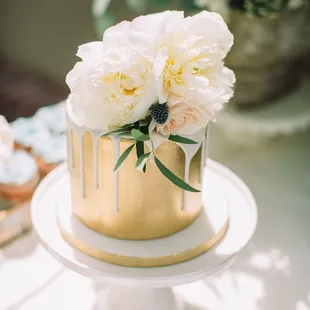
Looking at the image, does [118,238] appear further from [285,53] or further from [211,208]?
[285,53]

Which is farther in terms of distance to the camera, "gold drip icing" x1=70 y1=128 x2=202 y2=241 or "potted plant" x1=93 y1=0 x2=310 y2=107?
"potted plant" x1=93 y1=0 x2=310 y2=107

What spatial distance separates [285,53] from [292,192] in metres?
0.26

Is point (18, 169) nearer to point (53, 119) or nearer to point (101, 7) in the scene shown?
point (53, 119)

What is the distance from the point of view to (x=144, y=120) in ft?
2.20

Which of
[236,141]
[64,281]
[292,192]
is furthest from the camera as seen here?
[236,141]

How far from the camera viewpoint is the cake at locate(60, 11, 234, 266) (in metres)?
0.64

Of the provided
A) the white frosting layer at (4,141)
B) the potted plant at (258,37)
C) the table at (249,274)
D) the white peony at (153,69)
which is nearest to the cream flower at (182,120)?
the white peony at (153,69)

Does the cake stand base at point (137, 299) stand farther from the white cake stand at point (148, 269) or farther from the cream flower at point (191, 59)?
the cream flower at point (191, 59)

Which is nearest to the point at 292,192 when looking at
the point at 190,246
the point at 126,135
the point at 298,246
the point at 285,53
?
the point at 298,246

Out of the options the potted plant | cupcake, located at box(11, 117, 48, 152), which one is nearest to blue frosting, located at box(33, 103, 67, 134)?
cupcake, located at box(11, 117, 48, 152)

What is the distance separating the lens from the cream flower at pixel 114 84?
641 mm

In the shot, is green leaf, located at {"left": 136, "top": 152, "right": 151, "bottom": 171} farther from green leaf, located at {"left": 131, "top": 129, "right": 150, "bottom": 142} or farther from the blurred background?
the blurred background

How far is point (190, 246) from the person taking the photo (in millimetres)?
750

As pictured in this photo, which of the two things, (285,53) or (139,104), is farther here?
(285,53)
